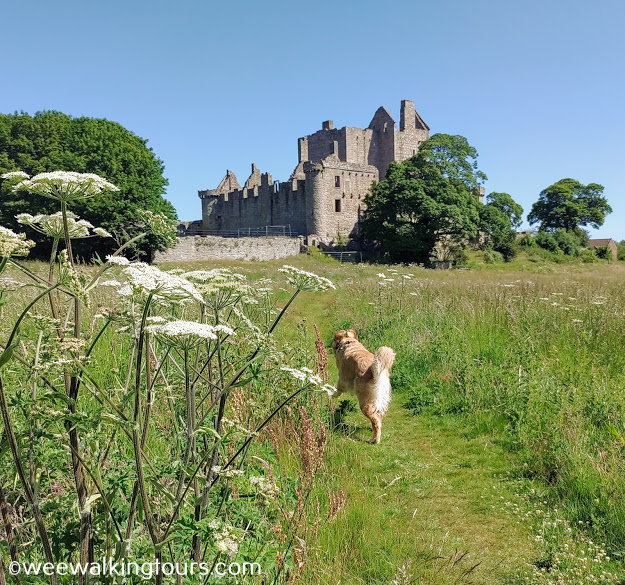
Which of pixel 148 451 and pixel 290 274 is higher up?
Result: pixel 290 274


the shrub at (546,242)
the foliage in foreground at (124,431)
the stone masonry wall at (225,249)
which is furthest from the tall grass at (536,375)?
the shrub at (546,242)

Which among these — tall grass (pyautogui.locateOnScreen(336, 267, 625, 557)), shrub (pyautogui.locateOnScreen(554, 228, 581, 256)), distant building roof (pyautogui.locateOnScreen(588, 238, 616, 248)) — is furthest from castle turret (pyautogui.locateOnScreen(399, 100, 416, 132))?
tall grass (pyautogui.locateOnScreen(336, 267, 625, 557))

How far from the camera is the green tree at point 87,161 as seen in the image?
28797 millimetres

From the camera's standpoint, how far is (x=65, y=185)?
187 centimetres

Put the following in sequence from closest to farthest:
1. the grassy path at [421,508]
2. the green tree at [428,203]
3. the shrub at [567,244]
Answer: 1. the grassy path at [421,508]
2. the green tree at [428,203]
3. the shrub at [567,244]

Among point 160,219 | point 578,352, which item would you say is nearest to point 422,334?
point 578,352

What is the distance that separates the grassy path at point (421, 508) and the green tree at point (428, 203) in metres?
31.7

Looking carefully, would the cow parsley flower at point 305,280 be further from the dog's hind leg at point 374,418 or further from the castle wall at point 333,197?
the castle wall at point 333,197

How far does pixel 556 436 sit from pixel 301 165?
4699 centimetres

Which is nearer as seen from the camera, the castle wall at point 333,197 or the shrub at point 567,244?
the castle wall at point 333,197

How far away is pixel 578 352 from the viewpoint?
7000 millimetres

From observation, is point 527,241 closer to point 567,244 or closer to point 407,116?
point 567,244

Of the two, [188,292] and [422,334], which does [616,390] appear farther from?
[188,292]

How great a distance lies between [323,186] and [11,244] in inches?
1699
